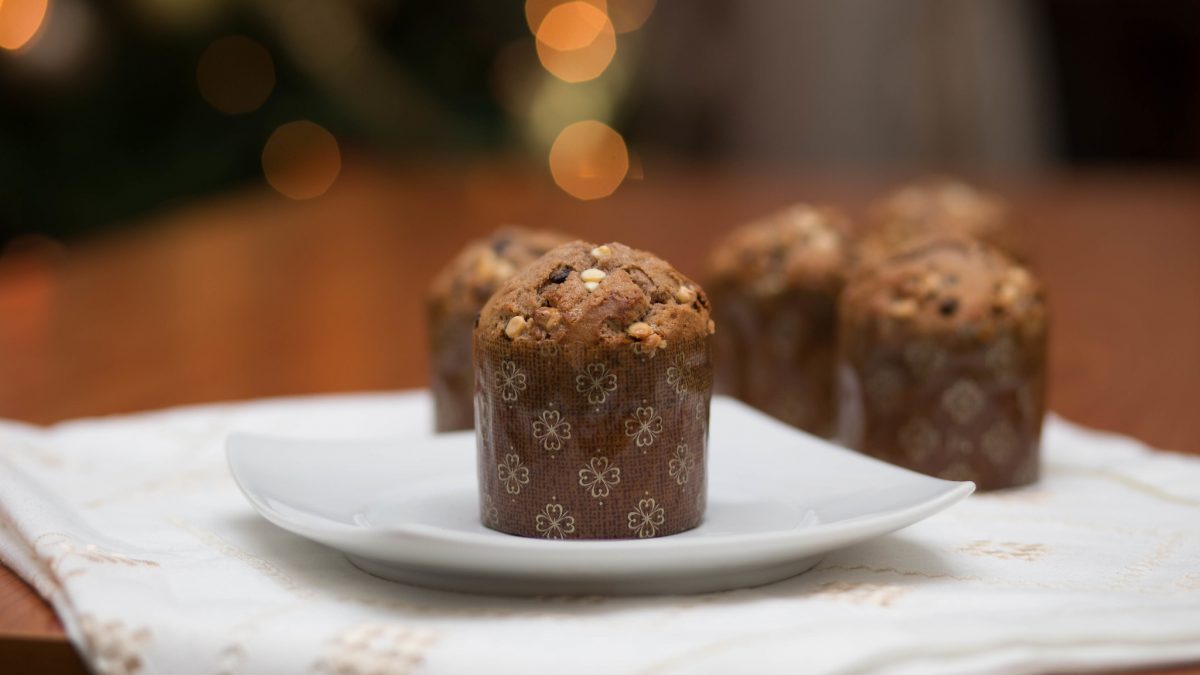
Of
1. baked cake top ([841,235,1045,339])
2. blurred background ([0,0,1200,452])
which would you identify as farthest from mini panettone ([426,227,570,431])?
blurred background ([0,0,1200,452])

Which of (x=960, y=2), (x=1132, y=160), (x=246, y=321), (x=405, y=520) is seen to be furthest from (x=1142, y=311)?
(x=1132, y=160)

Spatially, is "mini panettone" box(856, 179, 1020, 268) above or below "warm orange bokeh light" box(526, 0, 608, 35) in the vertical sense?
below

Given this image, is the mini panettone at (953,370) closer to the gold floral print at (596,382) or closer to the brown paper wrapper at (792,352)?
the brown paper wrapper at (792,352)

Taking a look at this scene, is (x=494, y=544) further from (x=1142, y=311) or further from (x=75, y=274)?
(x=75, y=274)

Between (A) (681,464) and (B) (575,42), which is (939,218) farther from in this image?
(B) (575,42)

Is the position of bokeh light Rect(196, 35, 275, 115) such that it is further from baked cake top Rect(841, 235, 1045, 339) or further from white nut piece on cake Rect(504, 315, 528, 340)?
white nut piece on cake Rect(504, 315, 528, 340)

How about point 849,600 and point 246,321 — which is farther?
point 246,321
